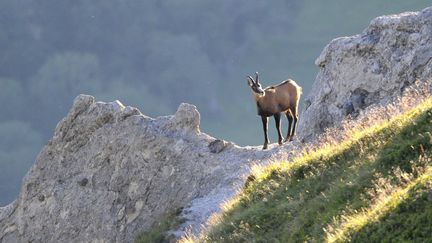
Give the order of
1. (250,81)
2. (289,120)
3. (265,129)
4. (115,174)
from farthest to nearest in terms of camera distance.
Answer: (115,174)
(289,120)
(250,81)
(265,129)

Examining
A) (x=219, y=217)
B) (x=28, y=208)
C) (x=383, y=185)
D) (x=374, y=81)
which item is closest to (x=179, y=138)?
(x=28, y=208)

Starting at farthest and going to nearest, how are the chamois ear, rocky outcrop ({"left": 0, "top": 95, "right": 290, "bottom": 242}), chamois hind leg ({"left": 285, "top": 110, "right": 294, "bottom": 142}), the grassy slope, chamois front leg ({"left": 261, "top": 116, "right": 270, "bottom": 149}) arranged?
chamois hind leg ({"left": 285, "top": 110, "right": 294, "bottom": 142}), the chamois ear, rocky outcrop ({"left": 0, "top": 95, "right": 290, "bottom": 242}), chamois front leg ({"left": 261, "top": 116, "right": 270, "bottom": 149}), the grassy slope

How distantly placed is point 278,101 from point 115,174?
9277 mm

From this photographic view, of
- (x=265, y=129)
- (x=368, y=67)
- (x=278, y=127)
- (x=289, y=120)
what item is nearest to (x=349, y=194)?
(x=368, y=67)

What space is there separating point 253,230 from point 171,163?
25.3 m

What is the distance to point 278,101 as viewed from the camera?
40375mm

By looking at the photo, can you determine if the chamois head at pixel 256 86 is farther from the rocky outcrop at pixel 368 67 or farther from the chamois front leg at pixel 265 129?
the rocky outcrop at pixel 368 67

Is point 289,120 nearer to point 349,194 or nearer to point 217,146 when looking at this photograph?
point 217,146

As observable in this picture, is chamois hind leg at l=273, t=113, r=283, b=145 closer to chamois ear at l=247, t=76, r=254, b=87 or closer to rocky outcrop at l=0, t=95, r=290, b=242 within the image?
rocky outcrop at l=0, t=95, r=290, b=242

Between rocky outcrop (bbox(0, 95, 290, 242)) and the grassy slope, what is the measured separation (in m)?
18.0

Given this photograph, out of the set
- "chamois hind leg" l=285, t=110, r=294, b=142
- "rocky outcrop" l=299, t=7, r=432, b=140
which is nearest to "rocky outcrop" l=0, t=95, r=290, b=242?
"chamois hind leg" l=285, t=110, r=294, b=142

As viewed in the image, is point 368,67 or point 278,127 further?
point 278,127

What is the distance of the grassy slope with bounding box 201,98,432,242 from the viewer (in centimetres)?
1070

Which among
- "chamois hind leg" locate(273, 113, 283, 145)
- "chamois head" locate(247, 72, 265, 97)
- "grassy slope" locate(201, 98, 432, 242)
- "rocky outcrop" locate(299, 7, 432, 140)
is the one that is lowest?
"grassy slope" locate(201, 98, 432, 242)
